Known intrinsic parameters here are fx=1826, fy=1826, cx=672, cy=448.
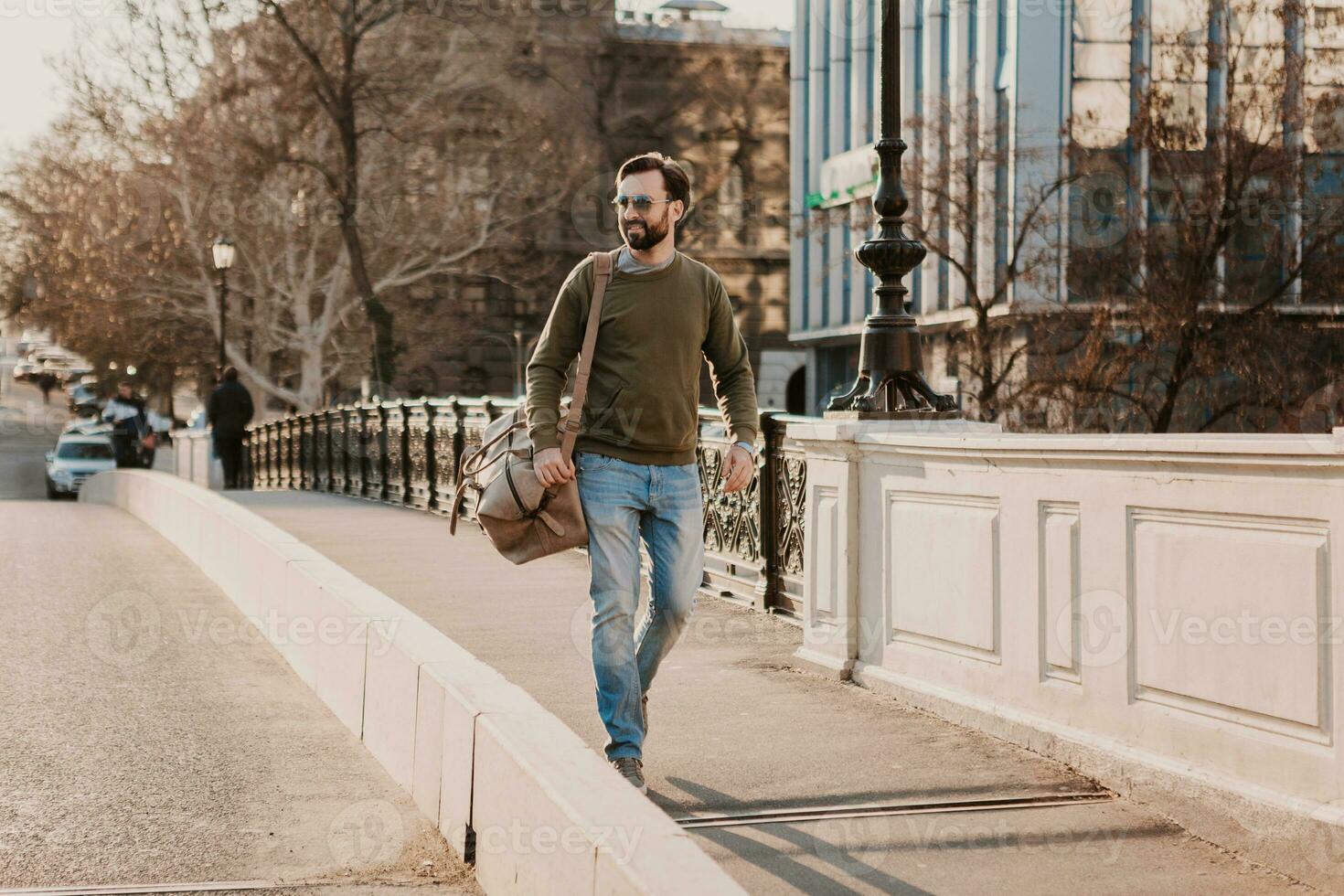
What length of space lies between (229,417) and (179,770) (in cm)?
2001

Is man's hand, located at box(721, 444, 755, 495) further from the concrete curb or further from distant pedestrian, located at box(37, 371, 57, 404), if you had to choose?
distant pedestrian, located at box(37, 371, 57, 404)

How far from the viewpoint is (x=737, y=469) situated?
5711 mm

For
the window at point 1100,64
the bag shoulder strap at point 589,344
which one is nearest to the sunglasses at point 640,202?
the bag shoulder strap at point 589,344

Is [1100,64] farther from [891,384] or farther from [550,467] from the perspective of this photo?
[550,467]

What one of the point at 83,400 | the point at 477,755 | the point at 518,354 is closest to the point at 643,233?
the point at 477,755

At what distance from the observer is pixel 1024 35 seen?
123 feet

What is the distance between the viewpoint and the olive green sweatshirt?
5598 mm

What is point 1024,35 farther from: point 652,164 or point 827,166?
point 652,164

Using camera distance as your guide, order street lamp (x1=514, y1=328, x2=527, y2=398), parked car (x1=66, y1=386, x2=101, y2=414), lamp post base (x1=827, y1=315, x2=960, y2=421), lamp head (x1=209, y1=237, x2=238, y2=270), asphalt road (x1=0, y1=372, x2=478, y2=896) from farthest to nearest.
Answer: parked car (x1=66, y1=386, x2=101, y2=414) → street lamp (x1=514, y1=328, x2=527, y2=398) → lamp head (x1=209, y1=237, x2=238, y2=270) → lamp post base (x1=827, y1=315, x2=960, y2=421) → asphalt road (x1=0, y1=372, x2=478, y2=896)

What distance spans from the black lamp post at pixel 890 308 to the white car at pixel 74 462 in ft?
128

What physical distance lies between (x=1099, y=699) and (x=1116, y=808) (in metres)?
0.40

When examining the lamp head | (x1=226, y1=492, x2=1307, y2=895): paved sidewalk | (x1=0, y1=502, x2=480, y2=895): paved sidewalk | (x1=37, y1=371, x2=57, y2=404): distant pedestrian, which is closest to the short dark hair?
(x1=226, y1=492, x2=1307, y2=895): paved sidewalk

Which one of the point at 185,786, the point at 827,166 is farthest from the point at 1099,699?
the point at 827,166

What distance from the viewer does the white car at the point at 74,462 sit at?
150ft
